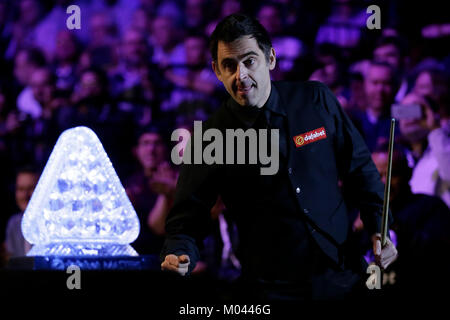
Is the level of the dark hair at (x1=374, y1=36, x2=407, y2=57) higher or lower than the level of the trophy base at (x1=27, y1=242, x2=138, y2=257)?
higher

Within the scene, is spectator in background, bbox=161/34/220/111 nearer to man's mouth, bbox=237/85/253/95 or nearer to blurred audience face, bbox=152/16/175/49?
blurred audience face, bbox=152/16/175/49

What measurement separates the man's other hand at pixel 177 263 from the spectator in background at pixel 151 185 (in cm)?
247

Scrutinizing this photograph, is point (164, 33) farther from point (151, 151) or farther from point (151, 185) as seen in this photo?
point (151, 185)

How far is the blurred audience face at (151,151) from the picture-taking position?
4.52 metres

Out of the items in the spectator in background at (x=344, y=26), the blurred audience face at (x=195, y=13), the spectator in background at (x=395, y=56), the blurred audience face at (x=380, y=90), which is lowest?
the blurred audience face at (x=380, y=90)

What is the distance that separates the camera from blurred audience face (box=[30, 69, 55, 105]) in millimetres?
5091

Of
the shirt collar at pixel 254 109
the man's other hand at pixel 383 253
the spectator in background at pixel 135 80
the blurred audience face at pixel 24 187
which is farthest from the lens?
the spectator in background at pixel 135 80

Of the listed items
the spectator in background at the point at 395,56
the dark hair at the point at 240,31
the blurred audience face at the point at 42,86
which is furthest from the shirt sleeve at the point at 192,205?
the blurred audience face at the point at 42,86

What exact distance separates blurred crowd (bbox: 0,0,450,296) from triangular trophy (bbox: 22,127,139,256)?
4.34ft

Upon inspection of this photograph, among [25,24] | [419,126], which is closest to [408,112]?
[419,126]

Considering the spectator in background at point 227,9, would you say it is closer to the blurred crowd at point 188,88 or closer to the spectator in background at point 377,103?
the blurred crowd at point 188,88

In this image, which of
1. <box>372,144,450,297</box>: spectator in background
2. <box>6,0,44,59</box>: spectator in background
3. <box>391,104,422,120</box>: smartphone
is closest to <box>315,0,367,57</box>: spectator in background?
<box>391,104,422,120</box>: smartphone

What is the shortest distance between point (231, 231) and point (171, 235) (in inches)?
84.2

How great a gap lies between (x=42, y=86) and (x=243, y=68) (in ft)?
11.5
